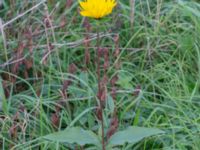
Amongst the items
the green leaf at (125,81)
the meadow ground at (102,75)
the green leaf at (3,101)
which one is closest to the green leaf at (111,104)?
the meadow ground at (102,75)

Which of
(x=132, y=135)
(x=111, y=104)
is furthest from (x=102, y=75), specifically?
(x=132, y=135)

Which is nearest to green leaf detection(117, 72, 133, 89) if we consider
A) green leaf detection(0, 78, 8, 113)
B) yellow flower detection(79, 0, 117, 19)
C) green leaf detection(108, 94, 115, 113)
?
green leaf detection(108, 94, 115, 113)

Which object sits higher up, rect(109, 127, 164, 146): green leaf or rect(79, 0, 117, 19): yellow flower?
rect(79, 0, 117, 19): yellow flower

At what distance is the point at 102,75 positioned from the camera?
2.13 m

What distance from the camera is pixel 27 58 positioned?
2104mm

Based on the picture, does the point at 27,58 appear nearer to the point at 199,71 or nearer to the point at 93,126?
the point at 93,126

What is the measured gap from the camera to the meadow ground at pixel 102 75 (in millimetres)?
1754

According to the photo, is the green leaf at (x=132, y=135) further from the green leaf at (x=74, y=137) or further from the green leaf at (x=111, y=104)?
the green leaf at (x=111, y=104)

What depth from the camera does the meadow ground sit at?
5.75 feet

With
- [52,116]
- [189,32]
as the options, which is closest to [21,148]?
[52,116]

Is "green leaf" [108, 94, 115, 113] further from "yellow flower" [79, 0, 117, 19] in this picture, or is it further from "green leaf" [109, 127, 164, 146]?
"yellow flower" [79, 0, 117, 19]

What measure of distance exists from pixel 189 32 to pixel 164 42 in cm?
12

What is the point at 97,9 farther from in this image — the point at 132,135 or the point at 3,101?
the point at 3,101

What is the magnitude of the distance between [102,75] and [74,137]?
684 mm
